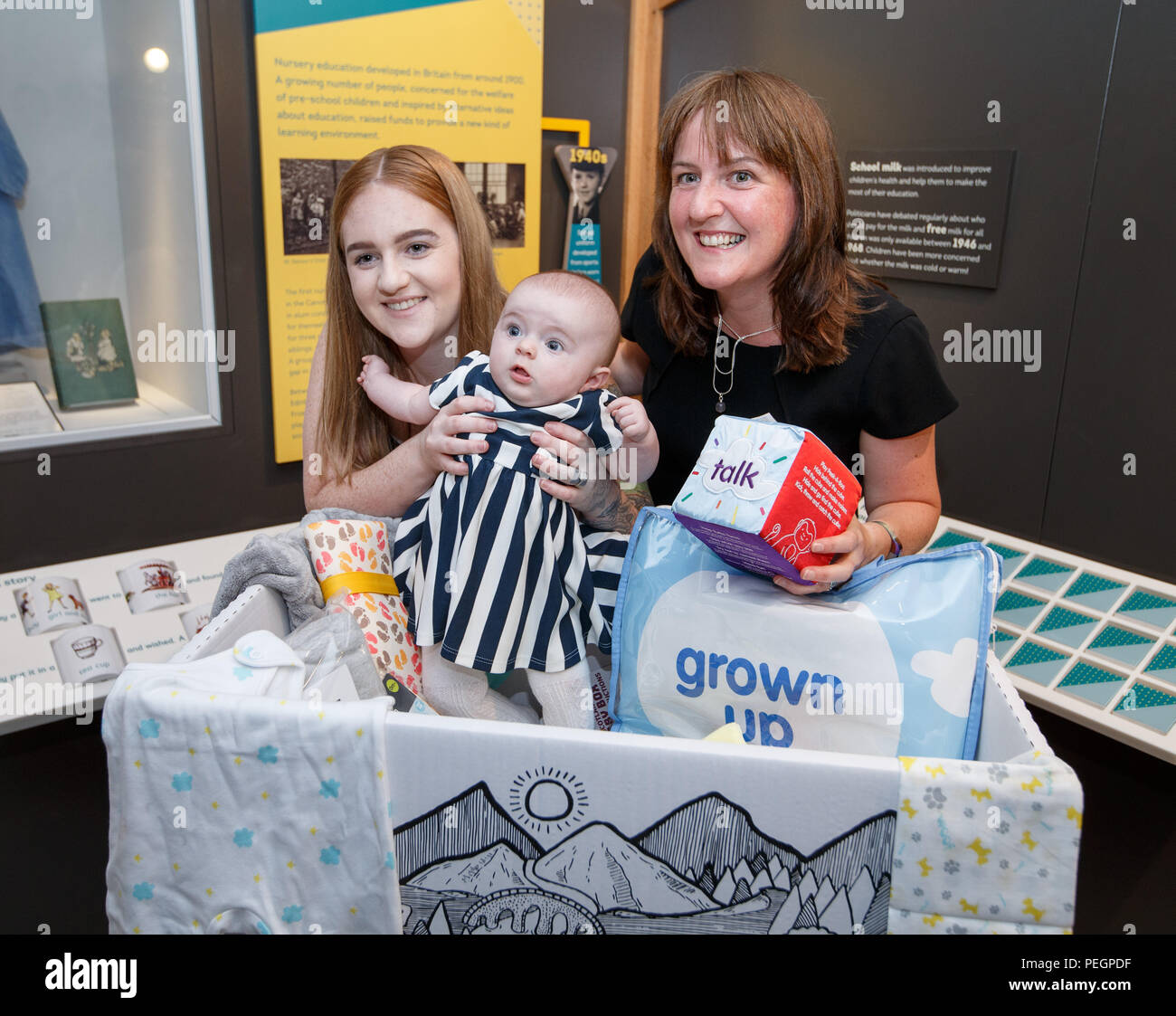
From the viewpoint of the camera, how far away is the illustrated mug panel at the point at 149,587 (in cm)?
230

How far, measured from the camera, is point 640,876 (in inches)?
38.6

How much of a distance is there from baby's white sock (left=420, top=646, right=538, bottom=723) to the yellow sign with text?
1.43 m

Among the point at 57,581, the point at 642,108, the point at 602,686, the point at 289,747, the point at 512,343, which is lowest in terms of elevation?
the point at 57,581

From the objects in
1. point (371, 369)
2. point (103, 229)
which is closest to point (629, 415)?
point (371, 369)

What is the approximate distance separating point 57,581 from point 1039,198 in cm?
245

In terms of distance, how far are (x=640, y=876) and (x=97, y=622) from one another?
1.72 m

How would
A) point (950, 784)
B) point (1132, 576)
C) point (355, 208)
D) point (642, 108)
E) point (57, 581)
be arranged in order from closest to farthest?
point (950, 784)
point (355, 208)
point (1132, 576)
point (57, 581)
point (642, 108)

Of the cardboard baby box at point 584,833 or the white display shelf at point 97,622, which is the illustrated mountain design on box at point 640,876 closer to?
the cardboard baby box at point 584,833

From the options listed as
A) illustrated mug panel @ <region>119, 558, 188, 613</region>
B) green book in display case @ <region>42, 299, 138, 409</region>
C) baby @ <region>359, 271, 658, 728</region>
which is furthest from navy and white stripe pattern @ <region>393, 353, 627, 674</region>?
green book in display case @ <region>42, 299, 138, 409</region>

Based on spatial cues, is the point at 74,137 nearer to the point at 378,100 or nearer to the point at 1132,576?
the point at 378,100

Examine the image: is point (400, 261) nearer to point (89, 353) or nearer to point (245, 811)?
point (245, 811)

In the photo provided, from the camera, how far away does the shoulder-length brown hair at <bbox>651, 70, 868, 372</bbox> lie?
1.38 m
